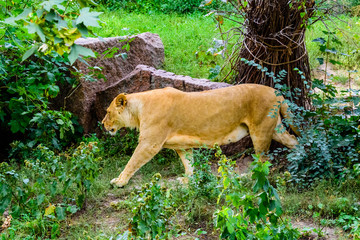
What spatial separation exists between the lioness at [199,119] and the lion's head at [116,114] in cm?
4

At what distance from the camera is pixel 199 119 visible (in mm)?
5824

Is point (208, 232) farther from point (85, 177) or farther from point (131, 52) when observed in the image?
point (131, 52)

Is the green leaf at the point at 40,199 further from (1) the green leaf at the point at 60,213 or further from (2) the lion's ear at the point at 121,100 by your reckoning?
(2) the lion's ear at the point at 121,100

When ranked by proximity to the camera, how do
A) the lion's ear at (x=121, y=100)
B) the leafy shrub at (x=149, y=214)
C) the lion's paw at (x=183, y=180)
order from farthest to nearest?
1. the lion's ear at (x=121, y=100)
2. the lion's paw at (x=183, y=180)
3. the leafy shrub at (x=149, y=214)

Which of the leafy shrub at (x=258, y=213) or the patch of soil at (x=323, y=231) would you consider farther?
the patch of soil at (x=323, y=231)

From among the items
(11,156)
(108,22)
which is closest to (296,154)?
(11,156)

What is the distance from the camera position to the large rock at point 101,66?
23.8 feet

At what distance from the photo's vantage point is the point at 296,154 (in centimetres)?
525

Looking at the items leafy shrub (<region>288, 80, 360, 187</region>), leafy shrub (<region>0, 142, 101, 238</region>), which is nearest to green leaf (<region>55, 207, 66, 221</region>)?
leafy shrub (<region>0, 142, 101, 238</region>)

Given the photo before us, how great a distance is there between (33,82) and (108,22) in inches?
172

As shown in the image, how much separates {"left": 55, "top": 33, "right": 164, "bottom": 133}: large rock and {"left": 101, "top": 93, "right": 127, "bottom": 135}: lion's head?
1002 mm

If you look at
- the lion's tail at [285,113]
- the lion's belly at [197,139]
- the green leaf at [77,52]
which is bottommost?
the lion's belly at [197,139]

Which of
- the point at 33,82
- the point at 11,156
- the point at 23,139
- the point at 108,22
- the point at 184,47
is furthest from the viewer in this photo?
the point at 108,22

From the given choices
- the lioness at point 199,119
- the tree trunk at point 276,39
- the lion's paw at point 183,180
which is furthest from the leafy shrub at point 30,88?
the tree trunk at point 276,39
